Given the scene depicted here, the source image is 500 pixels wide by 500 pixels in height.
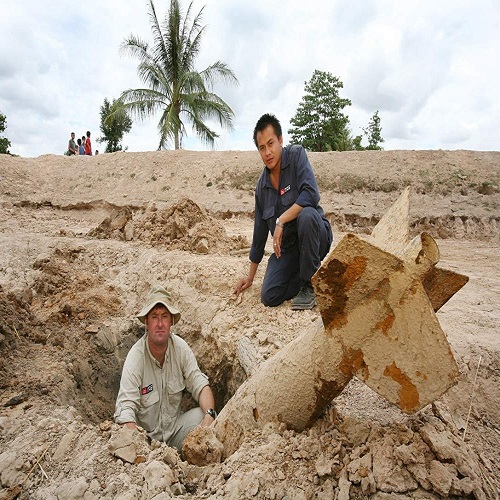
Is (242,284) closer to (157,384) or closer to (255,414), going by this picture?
(157,384)

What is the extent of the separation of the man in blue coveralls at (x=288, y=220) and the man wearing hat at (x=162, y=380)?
0.80m

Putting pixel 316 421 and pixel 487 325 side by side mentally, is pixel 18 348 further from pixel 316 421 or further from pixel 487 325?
pixel 487 325

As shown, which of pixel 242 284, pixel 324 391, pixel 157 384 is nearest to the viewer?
pixel 324 391

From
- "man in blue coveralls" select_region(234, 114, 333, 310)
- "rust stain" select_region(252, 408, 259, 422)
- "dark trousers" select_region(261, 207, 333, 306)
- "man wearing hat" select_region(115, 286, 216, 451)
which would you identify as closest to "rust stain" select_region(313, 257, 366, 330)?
"rust stain" select_region(252, 408, 259, 422)

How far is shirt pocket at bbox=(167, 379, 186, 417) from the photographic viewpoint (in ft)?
10.1

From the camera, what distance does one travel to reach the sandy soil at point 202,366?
158 cm

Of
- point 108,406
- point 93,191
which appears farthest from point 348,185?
point 108,406

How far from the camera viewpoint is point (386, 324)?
146 cm

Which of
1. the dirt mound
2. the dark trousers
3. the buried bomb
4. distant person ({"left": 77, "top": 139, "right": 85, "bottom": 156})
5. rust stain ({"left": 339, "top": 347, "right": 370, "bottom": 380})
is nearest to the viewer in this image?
the buried bomb

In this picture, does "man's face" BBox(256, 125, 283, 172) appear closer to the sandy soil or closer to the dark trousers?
the dark trousers

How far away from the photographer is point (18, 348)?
10.5 feet

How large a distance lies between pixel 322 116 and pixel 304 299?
13303 millimetres

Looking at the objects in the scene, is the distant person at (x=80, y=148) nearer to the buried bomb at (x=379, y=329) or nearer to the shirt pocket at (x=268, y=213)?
the shirt pocket at (x=268, y=213)

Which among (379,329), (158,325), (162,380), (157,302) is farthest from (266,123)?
(162,380)
